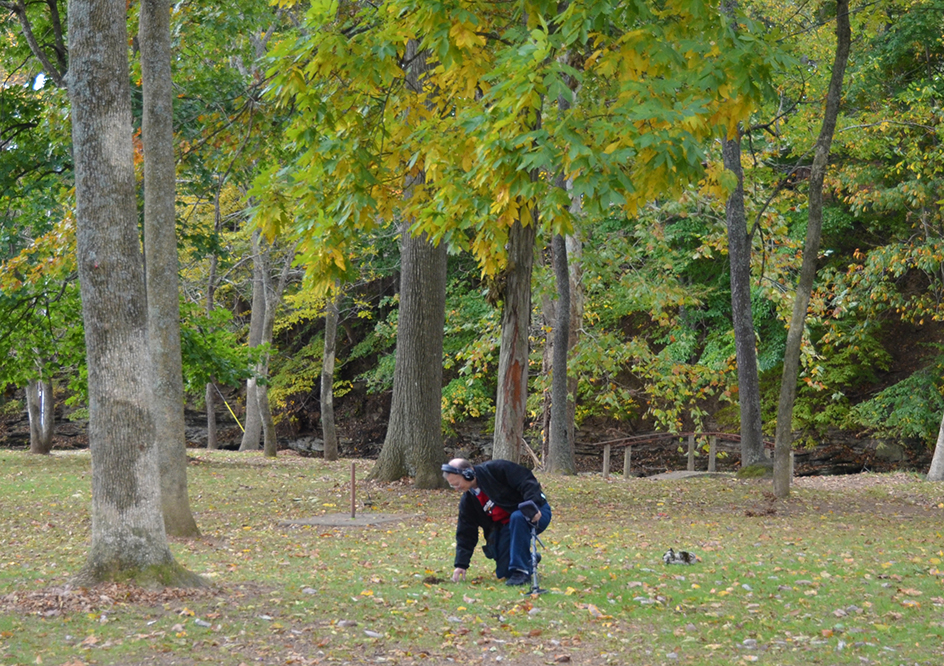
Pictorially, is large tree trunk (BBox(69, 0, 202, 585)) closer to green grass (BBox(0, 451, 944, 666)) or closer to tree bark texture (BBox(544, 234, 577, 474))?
green grass (BBox(0, 451, 944, 666))

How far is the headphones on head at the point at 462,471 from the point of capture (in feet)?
23.2

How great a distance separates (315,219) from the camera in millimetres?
9703

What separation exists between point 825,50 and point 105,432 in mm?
20669

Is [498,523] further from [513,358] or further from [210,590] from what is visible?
[513,358]

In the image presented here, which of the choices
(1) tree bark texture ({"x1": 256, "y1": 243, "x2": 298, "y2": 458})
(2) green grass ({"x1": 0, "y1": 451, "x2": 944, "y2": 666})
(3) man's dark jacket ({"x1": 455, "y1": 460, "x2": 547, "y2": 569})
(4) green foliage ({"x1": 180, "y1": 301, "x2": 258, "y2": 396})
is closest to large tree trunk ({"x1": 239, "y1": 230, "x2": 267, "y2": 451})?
(1) tree bark texture ({"x1": 256, "y1": 243, "x2": 298, "y2": 458})

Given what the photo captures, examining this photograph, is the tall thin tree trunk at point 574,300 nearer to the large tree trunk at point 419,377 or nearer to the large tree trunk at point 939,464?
the large tree trunk at point 419,377

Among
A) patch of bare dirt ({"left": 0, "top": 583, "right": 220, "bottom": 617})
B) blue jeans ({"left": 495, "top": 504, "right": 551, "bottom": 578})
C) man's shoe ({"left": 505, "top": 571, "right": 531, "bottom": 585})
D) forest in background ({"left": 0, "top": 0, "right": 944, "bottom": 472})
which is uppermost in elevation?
forest in background ({"left": 0, "top": 0, "right": 944, "bottom": 472})

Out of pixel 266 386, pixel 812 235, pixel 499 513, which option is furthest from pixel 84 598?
pixel 266 386

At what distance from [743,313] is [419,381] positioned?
6.08 m

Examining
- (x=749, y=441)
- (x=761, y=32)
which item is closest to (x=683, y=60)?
(x=761, y=32)

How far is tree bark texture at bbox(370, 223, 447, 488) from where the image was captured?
14125 mm

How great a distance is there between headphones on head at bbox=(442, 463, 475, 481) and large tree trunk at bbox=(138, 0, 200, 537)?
12.6 feet

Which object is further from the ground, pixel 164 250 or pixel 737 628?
pixel 164 250

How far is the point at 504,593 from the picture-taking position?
279 inches
